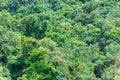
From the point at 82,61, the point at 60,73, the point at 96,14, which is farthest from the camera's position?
→ the point at 96,14

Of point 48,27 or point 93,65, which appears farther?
point 48,27

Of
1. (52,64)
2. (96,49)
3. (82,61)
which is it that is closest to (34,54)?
(52,64)

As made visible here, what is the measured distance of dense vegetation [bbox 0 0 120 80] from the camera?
87.4 feet

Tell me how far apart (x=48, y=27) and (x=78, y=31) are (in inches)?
135

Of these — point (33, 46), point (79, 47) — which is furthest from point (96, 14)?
point (33, 46)

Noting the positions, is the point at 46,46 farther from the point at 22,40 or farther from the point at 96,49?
the point at 96,49

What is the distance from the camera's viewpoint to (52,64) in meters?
26.5

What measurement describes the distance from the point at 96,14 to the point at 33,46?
13738mm

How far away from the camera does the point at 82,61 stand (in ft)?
94.4

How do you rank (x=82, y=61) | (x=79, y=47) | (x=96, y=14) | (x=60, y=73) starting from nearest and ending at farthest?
(x=60, y=73), (x=82, y=61), (x=79, y=47), (x=96, y=14)

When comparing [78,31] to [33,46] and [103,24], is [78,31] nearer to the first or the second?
[103,24]

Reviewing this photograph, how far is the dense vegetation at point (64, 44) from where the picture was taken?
26.6 m

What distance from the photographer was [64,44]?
32594 millimetres

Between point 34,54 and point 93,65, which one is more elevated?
point 34,54
